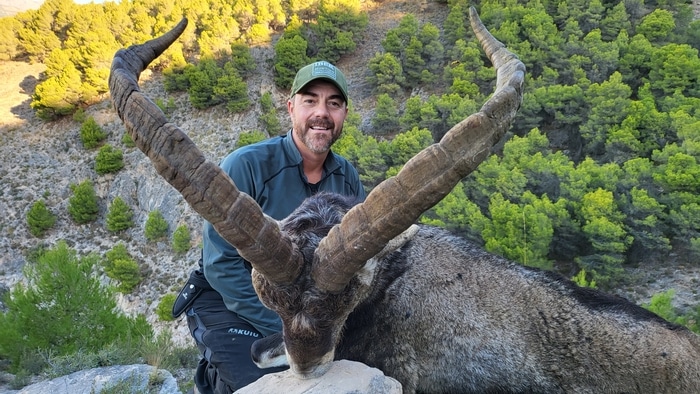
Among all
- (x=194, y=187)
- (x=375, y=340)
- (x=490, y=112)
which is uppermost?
(x=490, y=112)

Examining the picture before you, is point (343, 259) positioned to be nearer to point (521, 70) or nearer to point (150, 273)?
point (521, 70)

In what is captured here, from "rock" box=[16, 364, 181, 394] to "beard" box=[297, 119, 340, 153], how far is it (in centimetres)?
580

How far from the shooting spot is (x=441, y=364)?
3.21m

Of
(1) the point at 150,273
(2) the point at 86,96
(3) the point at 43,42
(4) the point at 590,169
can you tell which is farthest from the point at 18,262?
(4) the point at 590,169

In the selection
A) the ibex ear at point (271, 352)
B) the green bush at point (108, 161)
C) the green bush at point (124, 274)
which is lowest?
the green bush at point (124, 274)

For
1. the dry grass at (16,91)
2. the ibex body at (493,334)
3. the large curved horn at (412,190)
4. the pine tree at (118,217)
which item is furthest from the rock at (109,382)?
the dry grass at (16,91)

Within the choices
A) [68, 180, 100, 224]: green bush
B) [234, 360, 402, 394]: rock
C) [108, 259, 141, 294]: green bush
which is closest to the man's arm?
[234, 360, 402, 394]: rock

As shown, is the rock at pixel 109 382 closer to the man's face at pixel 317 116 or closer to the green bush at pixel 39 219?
the man's face at pixel 317 116

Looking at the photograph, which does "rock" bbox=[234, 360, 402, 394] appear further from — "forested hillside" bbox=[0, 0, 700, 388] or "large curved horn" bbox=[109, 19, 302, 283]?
"forested hillside" bbox=[0, 0, 700, 388]

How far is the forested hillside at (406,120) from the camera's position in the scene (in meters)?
18.7

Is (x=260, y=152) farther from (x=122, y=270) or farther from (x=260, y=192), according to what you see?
(x=122, y=270)

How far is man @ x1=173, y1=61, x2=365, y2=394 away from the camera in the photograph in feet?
13.0

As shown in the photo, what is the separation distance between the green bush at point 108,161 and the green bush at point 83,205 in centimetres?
185

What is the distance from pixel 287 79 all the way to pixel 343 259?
125ft
